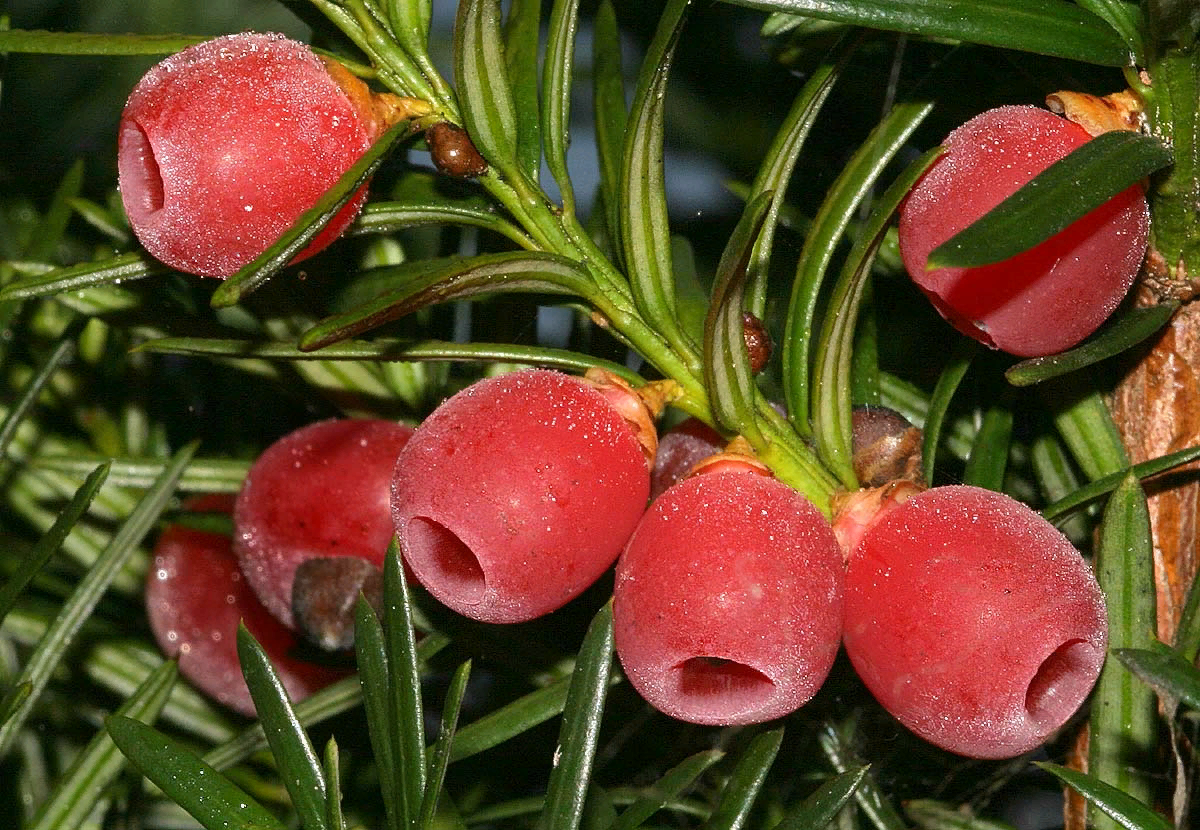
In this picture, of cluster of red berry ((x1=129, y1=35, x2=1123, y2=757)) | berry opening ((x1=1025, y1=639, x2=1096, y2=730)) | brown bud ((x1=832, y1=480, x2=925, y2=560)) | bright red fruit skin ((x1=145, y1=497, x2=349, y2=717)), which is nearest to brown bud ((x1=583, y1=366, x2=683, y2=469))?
cluster of red berry ((x1=129, y1=35, x2=1123, y2=757))

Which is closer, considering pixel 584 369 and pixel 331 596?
pixel 584 369

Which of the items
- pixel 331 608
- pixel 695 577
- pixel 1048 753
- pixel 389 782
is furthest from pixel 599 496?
pixel 1048 753

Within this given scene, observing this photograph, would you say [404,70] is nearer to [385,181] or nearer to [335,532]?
[385,181]

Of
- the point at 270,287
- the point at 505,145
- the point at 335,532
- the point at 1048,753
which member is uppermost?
the point at 505,145

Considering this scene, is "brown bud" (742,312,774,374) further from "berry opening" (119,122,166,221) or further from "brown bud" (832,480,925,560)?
"berry opening" (119,122,166,221)

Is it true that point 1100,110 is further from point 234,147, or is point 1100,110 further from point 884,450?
point 234,147

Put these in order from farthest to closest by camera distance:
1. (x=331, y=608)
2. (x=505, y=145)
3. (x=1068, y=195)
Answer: (x=331, y=608)
(x=505, y=145)
(x=1068, y=195)

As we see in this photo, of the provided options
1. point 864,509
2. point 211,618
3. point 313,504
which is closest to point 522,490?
point 864,509
